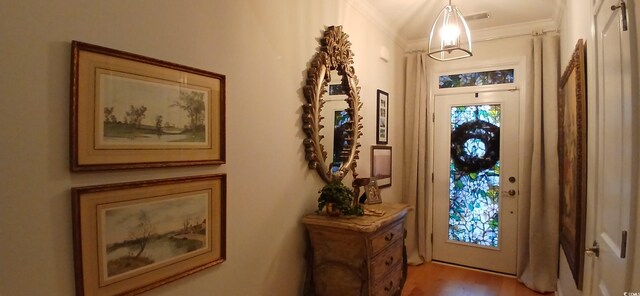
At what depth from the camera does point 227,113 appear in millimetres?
1671

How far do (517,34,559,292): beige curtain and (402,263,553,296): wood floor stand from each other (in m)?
0.18

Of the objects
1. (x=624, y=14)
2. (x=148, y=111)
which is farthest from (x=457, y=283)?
(x=148, y=111)

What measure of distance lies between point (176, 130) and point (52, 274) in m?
0.64

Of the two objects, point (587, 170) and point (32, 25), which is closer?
point (32, 25)

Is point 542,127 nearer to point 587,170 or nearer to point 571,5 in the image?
point 571,5

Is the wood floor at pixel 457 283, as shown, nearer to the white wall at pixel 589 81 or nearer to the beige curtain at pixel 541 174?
the beige curtain at pixel 541 174

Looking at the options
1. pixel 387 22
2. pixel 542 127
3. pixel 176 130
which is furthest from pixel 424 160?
pixel 176 130

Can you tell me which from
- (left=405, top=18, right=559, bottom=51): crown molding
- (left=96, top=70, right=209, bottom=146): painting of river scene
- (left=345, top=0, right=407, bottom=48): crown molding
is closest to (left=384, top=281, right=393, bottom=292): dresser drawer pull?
(left=96, top=70, right=209, bottom=146): painting of river scene

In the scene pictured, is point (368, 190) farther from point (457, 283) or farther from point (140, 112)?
point (140, 112)

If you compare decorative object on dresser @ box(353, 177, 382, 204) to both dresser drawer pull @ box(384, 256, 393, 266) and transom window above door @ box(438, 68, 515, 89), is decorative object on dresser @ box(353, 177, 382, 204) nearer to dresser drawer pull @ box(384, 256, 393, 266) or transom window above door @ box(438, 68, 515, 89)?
dresser drawer pull @ box(384, 256, 393, 266)

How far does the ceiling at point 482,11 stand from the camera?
3025 millimetres

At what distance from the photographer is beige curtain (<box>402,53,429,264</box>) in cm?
388

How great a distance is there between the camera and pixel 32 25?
1015 mm

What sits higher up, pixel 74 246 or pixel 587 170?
pixel 587 170
